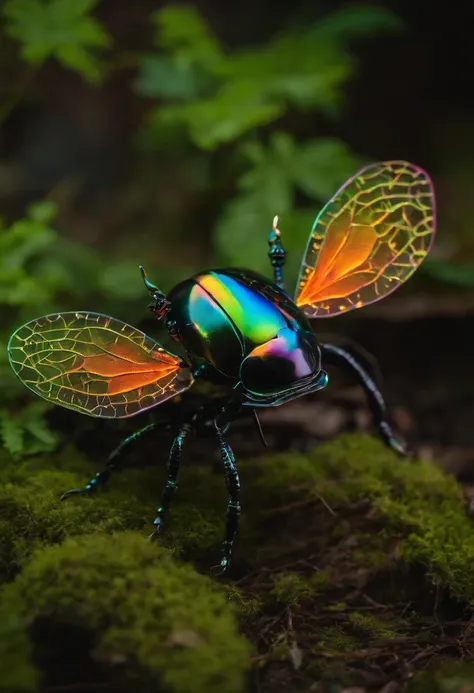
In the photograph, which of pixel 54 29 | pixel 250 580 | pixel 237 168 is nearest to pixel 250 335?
pixel 250 580

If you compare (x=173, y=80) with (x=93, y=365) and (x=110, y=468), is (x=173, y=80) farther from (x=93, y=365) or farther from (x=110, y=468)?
(x=110, y=468)

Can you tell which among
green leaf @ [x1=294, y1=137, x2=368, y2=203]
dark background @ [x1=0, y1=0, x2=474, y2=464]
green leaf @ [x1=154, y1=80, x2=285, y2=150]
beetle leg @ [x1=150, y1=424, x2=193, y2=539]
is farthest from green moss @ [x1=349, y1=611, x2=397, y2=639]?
green leaf @ [x1=154, y1=80, x2=285, y2=150]

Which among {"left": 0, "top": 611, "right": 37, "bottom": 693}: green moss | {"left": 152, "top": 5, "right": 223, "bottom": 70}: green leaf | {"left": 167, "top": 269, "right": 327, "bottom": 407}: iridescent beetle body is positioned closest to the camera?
{"left": 0, "top": 611, "right": 37, "bottom": 693}: green moss

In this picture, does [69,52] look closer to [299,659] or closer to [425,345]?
[425,345]

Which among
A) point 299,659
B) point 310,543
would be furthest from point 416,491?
point 299,659

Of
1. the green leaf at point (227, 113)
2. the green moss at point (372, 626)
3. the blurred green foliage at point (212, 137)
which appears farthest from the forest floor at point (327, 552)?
the green leaf at point (227, 113)

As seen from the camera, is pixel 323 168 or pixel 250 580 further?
pixel 323 168

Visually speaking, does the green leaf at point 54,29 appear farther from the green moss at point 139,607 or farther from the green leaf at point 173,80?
the green moss at point 139,607

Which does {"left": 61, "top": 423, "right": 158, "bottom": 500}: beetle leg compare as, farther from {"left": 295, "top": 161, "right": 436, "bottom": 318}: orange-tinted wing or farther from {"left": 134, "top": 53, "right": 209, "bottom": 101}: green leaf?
{"left": 134, "top": 53, "right": 209, "bottom": 101}: green leaf
